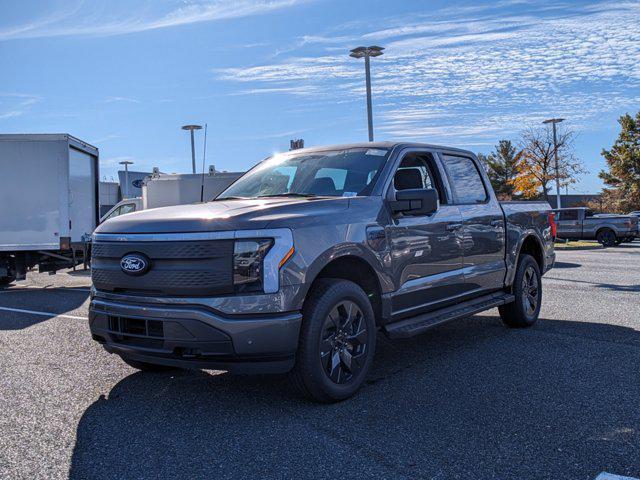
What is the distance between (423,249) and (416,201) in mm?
550

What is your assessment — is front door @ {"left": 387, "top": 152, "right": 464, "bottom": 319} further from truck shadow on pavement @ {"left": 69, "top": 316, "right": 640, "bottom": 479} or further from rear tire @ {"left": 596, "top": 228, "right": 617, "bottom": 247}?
rear tire @ {"left": 596, "top": 228, "right": 617, "bottom": 247}

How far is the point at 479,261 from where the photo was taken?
618cm

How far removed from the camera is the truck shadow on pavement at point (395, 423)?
3312mm

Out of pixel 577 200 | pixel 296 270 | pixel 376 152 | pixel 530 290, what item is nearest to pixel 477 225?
pixel 376 152

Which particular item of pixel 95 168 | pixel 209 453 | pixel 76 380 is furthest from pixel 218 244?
pixel 95 168

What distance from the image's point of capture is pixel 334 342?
14.3 ft

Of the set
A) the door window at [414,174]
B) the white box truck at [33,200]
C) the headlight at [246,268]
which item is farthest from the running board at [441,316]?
the white box truck at [33,200]

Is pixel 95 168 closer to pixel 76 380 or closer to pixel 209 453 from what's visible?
pixel 76 380

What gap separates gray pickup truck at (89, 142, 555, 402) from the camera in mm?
3969

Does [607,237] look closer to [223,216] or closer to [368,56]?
[368,56]

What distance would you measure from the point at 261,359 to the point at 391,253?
4.78 feet

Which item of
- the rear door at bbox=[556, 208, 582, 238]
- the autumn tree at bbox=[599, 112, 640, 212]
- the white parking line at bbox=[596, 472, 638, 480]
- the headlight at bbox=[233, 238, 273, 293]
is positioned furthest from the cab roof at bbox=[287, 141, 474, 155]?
the autumn tree at bbox=[599, 112, 640, 212]

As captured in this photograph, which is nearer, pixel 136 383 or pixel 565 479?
pixel 565 479

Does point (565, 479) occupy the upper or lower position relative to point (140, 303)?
lower
